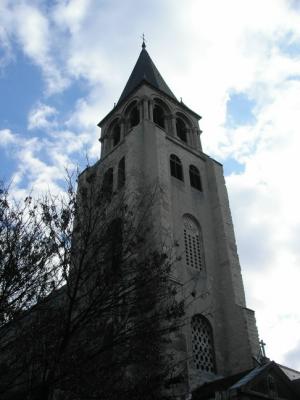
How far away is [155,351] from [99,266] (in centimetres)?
240

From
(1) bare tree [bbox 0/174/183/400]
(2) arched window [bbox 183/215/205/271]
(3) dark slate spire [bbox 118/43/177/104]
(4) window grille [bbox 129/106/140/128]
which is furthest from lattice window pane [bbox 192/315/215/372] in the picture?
(3) dark slate spire [bbox 118/43/177/104]

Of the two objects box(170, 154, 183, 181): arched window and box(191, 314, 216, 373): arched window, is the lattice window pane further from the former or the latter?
box(170, 154, 183, 181): arched window

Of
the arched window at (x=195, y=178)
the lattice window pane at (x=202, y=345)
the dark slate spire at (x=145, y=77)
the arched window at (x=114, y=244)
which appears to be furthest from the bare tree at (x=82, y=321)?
the dark slate spire at (x=145, y=77)

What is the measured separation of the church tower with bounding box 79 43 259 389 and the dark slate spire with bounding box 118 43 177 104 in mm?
1722

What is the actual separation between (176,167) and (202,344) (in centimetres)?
1104

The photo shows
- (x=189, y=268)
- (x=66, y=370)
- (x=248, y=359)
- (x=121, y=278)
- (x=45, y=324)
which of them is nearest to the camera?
(x=66, y=370)

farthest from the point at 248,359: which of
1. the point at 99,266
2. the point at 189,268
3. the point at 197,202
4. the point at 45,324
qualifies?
the point at 45,324

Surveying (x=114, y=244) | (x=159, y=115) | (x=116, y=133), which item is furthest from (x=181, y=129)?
(x=114, y=244)

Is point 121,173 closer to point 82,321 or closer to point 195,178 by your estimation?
point 195,178

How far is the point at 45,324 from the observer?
8.76 metres

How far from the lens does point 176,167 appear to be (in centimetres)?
2553

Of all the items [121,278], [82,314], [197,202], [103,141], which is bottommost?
[82,314]

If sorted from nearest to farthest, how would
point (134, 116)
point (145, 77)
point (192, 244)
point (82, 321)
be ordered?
point (82, 321)
point (192, 244)
point (134, 116)
point (145, 77)

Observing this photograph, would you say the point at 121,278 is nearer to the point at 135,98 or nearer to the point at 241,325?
the point at 241,325
